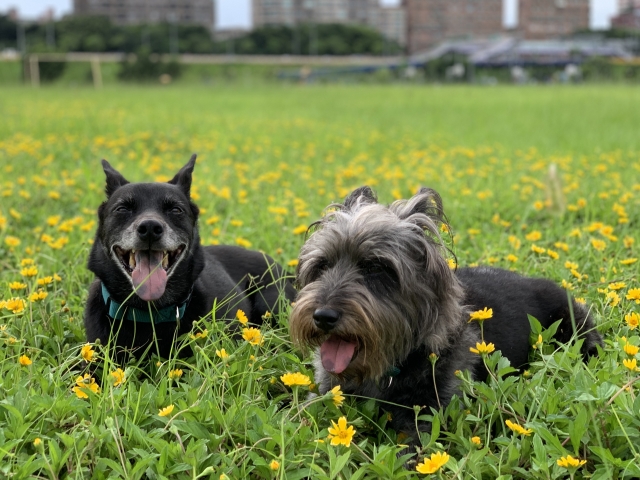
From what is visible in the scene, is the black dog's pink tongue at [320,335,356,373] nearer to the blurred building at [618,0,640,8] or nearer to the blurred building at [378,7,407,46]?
the blurred building at [618,0,640,8]

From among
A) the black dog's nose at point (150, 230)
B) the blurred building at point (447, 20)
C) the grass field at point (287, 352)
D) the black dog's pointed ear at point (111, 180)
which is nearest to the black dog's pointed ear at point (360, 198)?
the grass field at point (287, 352)

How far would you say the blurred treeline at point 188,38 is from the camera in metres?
77.2

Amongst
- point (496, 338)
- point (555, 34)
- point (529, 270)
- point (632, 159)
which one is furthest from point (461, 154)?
point (555, 34)

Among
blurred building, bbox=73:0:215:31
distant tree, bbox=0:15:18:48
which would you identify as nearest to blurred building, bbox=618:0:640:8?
blurred building, bbox=73:0:215:31

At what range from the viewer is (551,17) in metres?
97.1

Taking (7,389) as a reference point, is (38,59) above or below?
above

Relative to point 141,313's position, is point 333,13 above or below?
above

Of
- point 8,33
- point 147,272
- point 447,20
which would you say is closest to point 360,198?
point 147,272

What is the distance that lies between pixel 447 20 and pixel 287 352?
368 feet

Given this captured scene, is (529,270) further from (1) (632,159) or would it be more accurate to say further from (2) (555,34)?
(2) (555,34)

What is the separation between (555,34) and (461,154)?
95234 mm

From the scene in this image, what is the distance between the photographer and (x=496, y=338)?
10.4 feet

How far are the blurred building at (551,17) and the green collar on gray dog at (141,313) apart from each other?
337ft

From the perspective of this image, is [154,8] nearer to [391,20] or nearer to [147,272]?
[391,20]
